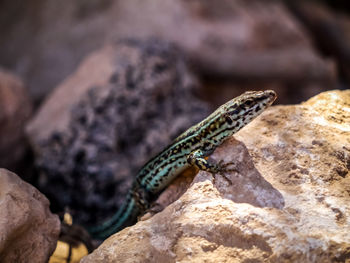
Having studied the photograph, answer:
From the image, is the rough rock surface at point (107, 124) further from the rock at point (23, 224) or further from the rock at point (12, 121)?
the rock at point (23, 224)

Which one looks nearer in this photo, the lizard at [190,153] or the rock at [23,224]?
the rock at [23,224]

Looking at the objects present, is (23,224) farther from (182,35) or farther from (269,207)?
(182,35)

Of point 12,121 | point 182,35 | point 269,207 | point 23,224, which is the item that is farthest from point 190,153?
point 182,35

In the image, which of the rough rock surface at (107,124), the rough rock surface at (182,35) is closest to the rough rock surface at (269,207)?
the rough rock surface at (107,124)

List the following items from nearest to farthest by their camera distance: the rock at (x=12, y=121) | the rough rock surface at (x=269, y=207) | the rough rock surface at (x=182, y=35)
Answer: the rough rock surface at (x=269, y=207), the rock at (x=12, y=121), the rough rock surface at (x=182, y=35)

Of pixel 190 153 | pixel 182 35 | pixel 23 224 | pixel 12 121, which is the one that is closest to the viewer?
pixel 23 224

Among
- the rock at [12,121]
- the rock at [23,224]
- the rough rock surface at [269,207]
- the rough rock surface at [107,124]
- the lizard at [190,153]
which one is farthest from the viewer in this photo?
the rock at [12,121]

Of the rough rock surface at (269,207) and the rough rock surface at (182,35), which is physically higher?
the rough rock surface at (182,35)
